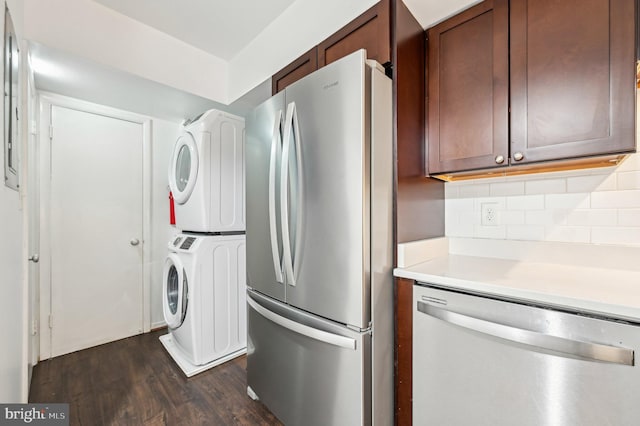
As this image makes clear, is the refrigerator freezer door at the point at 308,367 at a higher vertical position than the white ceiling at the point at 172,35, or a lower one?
lower

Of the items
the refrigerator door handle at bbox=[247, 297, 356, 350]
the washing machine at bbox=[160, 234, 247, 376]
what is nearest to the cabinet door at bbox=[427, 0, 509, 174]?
the refrigerator door handle at bbox=[247, 297, 356, 350]

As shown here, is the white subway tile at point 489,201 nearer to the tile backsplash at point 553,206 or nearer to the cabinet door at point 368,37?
the tile backsplash at point 553,206

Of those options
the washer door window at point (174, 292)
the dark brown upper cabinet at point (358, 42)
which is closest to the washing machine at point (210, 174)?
the washer door window at point (174, 292)

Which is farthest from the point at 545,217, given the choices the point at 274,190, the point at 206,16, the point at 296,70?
the point at 206,16

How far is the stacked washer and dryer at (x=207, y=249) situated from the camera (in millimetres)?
2105

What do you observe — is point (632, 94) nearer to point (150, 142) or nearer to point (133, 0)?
point (133, 0)

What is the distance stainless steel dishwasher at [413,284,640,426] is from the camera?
77cm

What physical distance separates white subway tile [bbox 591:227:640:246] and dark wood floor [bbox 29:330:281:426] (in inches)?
75.7

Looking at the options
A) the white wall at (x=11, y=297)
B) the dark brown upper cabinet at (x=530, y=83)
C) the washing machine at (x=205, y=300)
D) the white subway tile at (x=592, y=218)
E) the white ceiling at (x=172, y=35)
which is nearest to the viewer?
the white wall at (x=11, y=297)

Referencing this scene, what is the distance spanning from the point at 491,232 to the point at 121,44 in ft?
8.93

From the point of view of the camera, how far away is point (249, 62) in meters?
2.23

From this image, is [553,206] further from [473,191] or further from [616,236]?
[473,191]

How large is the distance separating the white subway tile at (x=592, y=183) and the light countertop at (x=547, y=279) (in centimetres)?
28

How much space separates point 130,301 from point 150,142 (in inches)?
63.9
